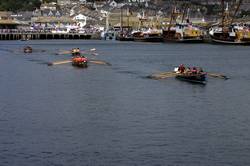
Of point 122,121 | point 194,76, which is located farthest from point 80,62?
point 122,121

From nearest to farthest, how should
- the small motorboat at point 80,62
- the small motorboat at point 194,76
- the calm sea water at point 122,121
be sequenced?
the calm sea water at point 122,121 < the small motorboat at point 194,76 < the small motorboat at point 80,62

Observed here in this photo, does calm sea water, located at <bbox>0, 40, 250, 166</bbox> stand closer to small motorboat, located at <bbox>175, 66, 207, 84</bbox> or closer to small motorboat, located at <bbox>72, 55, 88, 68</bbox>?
small motorboat, located at <bbox>175, 66, 207, 84</bbox>

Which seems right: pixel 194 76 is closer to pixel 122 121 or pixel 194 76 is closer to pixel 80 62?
pixel 122 121

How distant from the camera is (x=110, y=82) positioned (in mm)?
73000

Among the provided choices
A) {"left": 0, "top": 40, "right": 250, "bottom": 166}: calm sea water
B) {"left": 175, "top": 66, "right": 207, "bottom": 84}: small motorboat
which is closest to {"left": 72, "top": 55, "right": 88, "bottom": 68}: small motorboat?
{"left": 0, "top": 40, "right": 250, "bottom": 166}: calm sea water

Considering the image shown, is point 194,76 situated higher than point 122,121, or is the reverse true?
point 194,76

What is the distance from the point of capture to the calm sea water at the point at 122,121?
3966 cm

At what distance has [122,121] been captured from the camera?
48.8 metres

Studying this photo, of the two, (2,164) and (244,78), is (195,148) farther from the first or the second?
(244,78)

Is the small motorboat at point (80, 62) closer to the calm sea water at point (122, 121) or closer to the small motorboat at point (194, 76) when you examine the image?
the calm sea water at point (122, 121)

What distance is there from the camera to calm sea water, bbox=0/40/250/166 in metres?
39.7

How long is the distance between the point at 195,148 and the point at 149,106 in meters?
14.4

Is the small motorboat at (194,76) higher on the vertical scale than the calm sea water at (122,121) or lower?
A: higher

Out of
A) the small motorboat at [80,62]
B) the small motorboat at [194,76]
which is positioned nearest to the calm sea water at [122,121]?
the small motorboat at [194,76]
